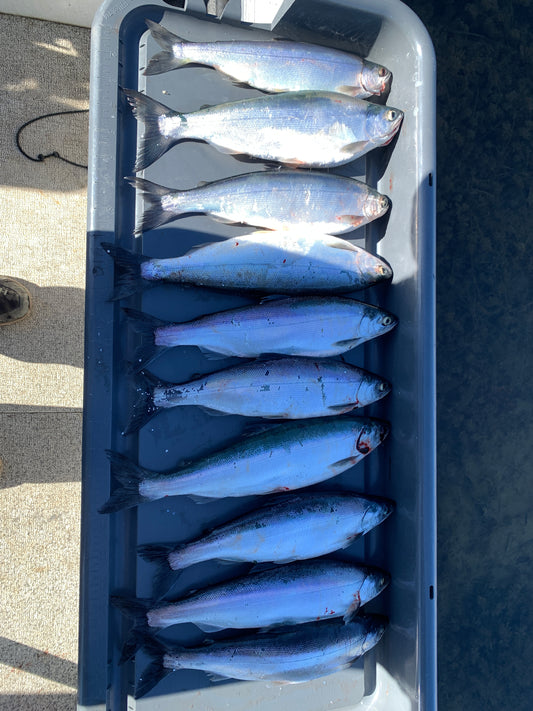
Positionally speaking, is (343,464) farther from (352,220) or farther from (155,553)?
(352,220)

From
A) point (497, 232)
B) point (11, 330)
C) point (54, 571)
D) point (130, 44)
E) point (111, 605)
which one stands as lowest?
point (54, 571)

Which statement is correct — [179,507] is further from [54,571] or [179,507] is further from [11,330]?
[11,330]

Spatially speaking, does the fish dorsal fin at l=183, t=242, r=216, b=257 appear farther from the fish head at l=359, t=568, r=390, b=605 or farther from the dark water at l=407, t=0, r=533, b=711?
the fish head at l=359, t=568, r=390, b=605

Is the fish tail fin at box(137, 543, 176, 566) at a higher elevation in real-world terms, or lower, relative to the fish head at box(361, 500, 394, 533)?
lower

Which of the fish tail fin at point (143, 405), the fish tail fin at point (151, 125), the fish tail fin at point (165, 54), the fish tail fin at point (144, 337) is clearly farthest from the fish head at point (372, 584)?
the fish tail fin at point (165, 54)

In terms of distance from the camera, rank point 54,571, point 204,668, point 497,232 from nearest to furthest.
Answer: point 204,668, point 54,571, point 497,232

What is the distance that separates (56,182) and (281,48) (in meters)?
1.13

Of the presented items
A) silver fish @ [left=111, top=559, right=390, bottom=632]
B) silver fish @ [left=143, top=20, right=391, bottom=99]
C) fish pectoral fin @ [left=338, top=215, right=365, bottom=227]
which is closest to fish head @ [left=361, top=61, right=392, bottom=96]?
silver fish @ [left=143, top=20, right=391, bottom=99]

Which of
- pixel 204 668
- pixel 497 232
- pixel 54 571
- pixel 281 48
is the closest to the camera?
pixel 204 668

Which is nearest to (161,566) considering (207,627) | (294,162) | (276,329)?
(207,627)

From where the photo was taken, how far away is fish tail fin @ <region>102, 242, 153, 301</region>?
1.68m

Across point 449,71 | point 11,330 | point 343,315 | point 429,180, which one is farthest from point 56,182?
point 449,71

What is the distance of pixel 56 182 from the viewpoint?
2.24 m

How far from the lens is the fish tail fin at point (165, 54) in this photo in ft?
5.75
